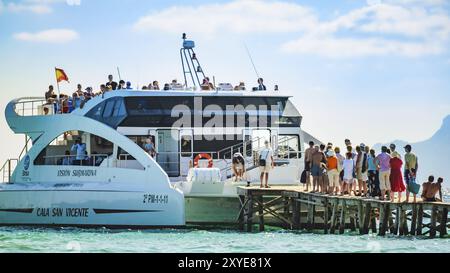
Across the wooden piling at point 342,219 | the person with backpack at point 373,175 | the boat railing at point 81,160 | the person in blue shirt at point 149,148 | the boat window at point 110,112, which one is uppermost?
the boat window at point 110,112

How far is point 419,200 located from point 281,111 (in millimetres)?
7417

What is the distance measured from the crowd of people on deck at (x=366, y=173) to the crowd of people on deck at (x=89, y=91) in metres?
5.00

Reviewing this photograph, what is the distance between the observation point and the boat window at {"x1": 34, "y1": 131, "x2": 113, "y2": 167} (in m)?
28.9

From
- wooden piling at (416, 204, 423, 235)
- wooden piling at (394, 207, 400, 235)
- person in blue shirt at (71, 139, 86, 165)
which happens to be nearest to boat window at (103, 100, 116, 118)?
person in blue shirt at (71, 139, 86, 165)

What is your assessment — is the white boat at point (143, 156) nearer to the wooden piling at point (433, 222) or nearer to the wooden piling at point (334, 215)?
the wooden piling at point (334, 215)

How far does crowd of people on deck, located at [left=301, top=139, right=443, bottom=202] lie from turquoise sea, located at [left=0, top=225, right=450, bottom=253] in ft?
3.71

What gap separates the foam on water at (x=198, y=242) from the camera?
72.5 ft

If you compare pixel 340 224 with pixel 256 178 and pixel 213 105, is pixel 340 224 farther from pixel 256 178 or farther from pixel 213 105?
pixel 213 105

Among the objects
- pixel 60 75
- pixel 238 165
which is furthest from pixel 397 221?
pixel 60 75

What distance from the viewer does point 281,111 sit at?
3012 centimetres

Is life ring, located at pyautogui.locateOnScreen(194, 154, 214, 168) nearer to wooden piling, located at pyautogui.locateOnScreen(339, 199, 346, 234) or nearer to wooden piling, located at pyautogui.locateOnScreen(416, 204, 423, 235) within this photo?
wooden piling, located at pyautogui.locateOnScreen(339, 199, 346, 234)

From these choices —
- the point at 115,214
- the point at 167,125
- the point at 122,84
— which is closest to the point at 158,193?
the point at 115,214

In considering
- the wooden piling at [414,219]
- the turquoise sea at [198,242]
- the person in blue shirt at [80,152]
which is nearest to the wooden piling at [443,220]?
the turquoise sea at [198,242]

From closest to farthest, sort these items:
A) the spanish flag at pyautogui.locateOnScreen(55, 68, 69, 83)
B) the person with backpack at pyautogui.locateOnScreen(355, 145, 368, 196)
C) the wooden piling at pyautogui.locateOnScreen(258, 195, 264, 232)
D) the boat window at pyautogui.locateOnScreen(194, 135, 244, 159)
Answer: the person with backpack at pyautogui.locateOnScreen(355, 145, 368, 196), the wooden piling at pyautogui.locateOnScreen(258, 195, 264, 232), the boat window at pyautogui.locateOnScreen(194, 135, 244, 159), the spanish flag at pyautogui.locateOnScreen(55, 68, 69, 83)
